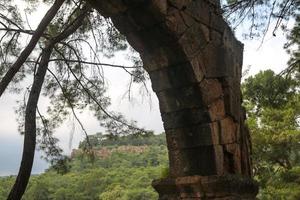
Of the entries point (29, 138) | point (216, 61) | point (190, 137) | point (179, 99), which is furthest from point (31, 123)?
point (216, 61)

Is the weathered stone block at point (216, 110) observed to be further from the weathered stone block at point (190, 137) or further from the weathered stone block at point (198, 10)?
the weathered stone block at point (198, 10)

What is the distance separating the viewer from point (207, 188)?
4.62 metres

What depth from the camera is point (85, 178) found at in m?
44.2

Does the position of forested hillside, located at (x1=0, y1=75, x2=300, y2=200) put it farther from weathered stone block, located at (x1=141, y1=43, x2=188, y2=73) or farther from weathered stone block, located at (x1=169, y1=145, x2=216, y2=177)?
weathered stone block, located at (x1=141, y1=43, x2=188, y2=73)

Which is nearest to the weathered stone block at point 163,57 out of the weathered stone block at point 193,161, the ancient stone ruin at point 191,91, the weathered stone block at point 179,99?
the ancient stone ruin at point 191,91

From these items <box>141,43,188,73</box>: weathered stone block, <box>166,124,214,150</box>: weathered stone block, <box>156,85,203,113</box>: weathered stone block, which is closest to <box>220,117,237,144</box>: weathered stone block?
<box>166,124,214,150</box>: weathered stone block

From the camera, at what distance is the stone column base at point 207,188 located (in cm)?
458

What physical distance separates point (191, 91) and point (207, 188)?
110cm

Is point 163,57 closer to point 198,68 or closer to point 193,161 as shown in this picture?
point 198,68

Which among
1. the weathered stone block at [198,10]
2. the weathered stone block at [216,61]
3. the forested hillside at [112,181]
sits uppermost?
the weathered stone block at [198,10]

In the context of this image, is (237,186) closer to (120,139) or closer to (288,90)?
(288,90)

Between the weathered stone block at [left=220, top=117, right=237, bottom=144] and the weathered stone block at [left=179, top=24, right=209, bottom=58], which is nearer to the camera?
the weathered stone block at [left=179, top=24, right=209, bottom=58]

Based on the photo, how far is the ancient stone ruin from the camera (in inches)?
182

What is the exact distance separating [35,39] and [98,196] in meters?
39.6
